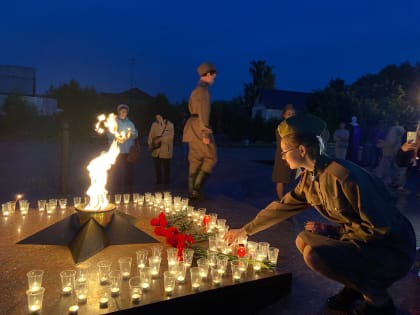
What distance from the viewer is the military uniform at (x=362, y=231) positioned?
2.53m

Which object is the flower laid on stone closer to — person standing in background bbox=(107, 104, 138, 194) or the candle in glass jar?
the candle in glass jar

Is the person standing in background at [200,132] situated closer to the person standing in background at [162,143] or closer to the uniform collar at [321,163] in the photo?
the person standing in background at [162,143]

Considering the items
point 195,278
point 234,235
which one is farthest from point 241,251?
point 195,278

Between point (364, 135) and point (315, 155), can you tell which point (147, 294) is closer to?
point (315, 155)

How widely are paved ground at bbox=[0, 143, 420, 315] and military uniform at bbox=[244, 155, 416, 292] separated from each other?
0.59 meters

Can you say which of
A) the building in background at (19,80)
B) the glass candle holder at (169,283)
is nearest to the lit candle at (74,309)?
the glass candle holder at (169,283)

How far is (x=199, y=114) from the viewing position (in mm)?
6008

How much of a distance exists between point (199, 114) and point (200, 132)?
0.96 feet

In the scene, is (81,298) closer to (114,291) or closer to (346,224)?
(114,291)

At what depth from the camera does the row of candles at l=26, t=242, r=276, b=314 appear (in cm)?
274

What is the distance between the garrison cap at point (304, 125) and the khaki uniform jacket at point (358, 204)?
0.74 ft

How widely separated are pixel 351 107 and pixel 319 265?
792 inches

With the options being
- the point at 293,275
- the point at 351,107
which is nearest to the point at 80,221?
the point at 293,275

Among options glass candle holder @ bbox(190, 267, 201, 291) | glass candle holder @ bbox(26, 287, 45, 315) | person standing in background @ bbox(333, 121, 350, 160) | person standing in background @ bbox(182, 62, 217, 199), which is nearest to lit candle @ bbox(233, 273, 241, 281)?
glass candle holder @ bbox(190, 267, 201, 291)
